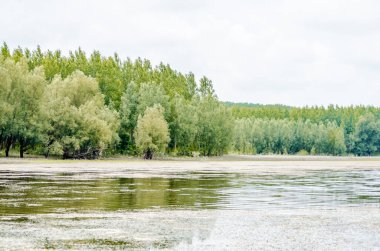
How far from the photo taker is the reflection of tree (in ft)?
95.2

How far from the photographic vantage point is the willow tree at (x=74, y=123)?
10725 centimetres

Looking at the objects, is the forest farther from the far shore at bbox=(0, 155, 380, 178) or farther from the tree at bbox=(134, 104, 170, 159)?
the far shore at bbox=(0, 155, 380, 178)

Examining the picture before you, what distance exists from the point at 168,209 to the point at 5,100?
79332mm

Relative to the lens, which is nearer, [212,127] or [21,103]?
[21,103]

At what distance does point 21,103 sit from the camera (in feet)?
342

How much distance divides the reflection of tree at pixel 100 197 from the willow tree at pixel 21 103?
200 ft

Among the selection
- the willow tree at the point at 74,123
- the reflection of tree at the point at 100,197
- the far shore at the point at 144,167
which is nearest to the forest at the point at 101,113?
the willow tree at the point at 74,123

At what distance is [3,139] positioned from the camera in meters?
106

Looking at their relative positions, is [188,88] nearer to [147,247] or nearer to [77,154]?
[77,154]

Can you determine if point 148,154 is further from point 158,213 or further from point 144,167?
point 158,213

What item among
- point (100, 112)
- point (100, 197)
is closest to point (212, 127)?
point (100, 112)

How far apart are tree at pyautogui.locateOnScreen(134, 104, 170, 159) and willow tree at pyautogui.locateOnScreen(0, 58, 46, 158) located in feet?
74.0

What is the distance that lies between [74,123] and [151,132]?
19.2 meters

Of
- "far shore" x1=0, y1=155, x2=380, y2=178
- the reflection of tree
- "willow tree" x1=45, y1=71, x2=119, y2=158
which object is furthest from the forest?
the reflection of tree
